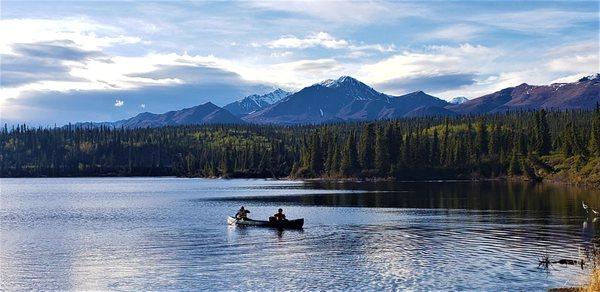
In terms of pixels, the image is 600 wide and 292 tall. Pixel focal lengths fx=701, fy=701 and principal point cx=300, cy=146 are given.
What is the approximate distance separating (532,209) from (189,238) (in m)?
54.7

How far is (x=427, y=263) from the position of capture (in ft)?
Result: 176

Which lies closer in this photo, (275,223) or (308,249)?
(308,249)

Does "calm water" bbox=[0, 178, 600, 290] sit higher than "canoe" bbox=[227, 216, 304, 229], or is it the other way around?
"canoe" bbox=[227, 216, 304, 229]

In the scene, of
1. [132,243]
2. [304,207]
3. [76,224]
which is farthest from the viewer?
[304,207]

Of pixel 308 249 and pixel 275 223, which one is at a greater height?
pixel 275 223

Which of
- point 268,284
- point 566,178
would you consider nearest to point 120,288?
point 268,284

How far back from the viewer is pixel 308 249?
63.8m

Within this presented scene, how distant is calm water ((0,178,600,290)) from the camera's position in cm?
4684

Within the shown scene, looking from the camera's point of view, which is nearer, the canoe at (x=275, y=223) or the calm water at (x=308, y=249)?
the calm water at (x=308, y=249)

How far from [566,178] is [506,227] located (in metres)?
131

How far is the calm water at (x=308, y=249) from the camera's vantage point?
4684 centimetres

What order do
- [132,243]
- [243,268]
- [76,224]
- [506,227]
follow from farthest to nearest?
1. [76,224]
2. [506,227]
3. [132,243]
4. [243,268]

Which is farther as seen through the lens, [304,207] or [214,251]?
[304,207]

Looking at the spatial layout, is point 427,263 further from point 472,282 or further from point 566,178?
point 566,178
